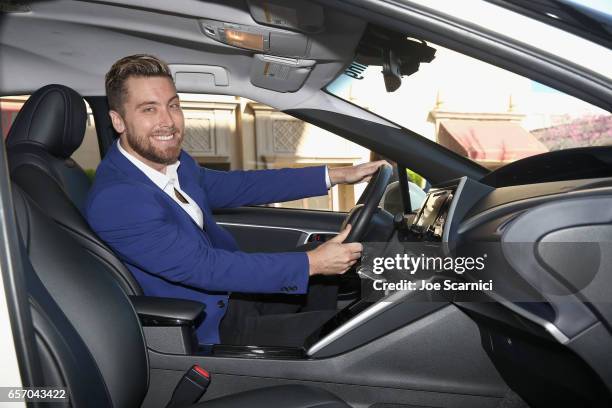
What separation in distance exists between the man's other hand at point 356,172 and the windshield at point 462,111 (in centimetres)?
31

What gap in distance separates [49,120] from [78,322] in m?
0.77

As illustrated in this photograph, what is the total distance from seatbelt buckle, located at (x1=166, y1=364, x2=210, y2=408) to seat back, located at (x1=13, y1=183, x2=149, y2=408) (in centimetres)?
11

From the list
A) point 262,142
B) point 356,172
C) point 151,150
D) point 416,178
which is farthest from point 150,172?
point 262,142

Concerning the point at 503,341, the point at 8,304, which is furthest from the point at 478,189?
the point at 8,304

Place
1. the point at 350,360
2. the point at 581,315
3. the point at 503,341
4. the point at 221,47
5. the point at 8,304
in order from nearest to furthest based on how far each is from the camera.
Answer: the point at 8,304 < the point at 581,315 < the point at 503,341 < the point at 350,360 < the point at 221,47

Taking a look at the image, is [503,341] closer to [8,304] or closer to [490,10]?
[490,10]

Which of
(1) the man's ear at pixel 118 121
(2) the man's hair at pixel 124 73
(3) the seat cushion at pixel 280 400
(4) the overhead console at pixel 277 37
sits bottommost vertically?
(3) the seat cushion at pixel 280 400

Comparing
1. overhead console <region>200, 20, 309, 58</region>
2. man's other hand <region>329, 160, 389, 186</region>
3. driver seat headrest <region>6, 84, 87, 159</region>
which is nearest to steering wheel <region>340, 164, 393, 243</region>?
man's other hand <region>329, 160, 389, 186</region>

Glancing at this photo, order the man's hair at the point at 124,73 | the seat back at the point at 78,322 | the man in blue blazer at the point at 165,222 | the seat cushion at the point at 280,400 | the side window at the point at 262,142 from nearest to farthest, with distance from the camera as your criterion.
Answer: the seat back at the point at 78,322 → the seat cushion at the point at 280,400 → the man in blue blazer at the point at 165,222 → the man's hair at the point at 124,73 → the side window at the point at 262,142

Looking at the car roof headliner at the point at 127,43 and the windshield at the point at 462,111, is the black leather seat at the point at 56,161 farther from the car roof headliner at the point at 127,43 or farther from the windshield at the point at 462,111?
the windshield at the point at 462,111

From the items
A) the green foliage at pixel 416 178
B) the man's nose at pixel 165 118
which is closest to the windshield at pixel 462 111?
the green foliage at pixel 416 178

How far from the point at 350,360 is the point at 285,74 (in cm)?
123

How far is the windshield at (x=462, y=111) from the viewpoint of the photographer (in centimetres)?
143

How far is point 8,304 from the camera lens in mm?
780
